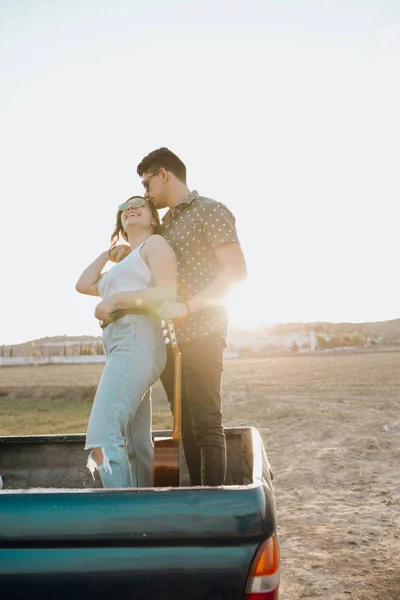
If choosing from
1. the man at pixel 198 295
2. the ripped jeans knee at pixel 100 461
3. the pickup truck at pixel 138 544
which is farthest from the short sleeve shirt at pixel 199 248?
the pickup truck at pixel 138 544

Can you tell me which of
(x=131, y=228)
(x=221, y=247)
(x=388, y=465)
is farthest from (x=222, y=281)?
(x=388, y=465)

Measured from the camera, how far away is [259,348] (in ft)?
362

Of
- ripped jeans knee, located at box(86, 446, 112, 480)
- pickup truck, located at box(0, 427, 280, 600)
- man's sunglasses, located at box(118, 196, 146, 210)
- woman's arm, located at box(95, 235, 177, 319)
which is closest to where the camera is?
pickup truck, located at box(0, 427, 280, 600)

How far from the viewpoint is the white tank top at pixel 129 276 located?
2660 millimetres

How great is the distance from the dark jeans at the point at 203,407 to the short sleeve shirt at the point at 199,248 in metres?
0.08

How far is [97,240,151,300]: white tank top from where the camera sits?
2.66 metres

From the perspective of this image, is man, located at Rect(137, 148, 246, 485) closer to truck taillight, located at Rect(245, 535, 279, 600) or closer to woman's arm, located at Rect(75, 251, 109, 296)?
woman's arm, located at Rect(75, 251, 109, 296)

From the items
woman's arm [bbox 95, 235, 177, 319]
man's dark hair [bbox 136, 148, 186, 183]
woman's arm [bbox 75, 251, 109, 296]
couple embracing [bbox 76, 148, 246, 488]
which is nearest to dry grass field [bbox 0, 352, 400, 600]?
couple embracing [bbox 76, 148, 246, 488]

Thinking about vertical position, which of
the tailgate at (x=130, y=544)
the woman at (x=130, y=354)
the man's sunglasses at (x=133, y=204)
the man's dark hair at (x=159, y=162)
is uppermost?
the man's dark hair at (x=159, y=162)

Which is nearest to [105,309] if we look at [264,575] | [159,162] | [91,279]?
[91,279]

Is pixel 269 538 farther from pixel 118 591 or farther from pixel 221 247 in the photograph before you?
pixel 221 247

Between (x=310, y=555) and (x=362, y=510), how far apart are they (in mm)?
1146

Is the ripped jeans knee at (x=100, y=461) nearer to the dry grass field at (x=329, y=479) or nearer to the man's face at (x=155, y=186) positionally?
the man's face at (x=155, y=186)

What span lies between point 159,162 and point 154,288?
2.91 ft
